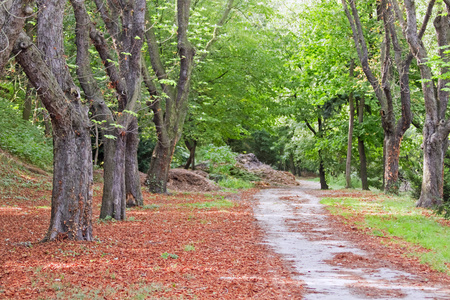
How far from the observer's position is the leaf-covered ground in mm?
5582

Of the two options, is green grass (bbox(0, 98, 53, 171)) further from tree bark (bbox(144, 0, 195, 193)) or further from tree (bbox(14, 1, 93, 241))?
tree (bbox(14, 1, 93, 241))

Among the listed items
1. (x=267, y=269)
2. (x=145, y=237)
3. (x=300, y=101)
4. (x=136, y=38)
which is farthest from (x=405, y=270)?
(x=300, y=101)

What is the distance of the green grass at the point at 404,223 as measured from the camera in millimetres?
8125

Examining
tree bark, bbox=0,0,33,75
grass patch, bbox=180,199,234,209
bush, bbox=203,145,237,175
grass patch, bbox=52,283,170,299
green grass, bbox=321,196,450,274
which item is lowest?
grass patch, bbox=52,283,170,299

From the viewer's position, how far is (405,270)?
7.14m

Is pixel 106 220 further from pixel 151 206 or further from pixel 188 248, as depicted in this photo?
pixel 188 248

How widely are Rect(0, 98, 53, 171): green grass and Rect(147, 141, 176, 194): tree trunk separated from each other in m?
4.72

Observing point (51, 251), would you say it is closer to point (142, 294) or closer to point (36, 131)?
point (142, 294)

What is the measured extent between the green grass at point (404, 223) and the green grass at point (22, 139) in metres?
12.4

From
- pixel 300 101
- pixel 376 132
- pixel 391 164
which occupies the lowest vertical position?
pixel 391 164

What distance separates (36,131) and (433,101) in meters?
17.1

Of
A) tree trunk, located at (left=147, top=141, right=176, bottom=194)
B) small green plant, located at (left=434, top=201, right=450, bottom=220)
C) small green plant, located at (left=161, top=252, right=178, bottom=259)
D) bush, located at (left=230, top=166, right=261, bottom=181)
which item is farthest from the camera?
bush, located at (left=230, top=166, right=261, bottom=181)

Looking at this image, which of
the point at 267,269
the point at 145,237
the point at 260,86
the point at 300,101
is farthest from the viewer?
the point at 300,101

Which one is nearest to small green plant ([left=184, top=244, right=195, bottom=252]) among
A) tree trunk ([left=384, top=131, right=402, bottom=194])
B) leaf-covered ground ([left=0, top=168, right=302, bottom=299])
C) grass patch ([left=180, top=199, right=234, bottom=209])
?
leaf-covered ground ([left=0, top=168, right=302, bottom=299])
